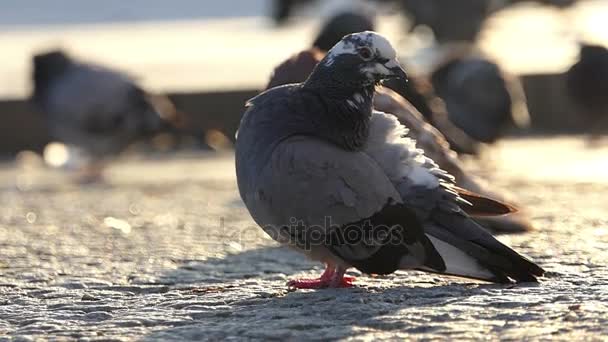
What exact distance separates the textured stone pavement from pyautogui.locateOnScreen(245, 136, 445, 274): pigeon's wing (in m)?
0.14

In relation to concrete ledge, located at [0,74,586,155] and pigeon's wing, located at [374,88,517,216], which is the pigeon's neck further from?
concrete ledge, located at [0,74,586,155]

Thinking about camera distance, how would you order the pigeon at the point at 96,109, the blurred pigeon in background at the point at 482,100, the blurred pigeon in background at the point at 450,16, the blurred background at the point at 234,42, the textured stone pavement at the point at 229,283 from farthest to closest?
1. the blurred pigeon in background at the point at 450,16
2. the blurred background at the point at 234,42
3. the pigeon at the point at 96,109
4. the blurred pigeon in background at the point at 482,100
5. the textured stone pavement at the point at 229,283

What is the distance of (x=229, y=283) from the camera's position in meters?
4.77

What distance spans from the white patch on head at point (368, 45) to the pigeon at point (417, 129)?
1355mm

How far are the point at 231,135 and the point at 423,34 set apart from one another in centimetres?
638

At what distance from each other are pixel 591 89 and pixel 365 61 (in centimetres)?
737

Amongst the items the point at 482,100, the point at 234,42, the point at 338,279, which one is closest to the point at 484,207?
the point at 338,279

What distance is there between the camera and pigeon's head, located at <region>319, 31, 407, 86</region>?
170 inches

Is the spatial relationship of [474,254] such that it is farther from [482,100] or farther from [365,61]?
[482,100]

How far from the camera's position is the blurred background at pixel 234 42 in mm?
12688

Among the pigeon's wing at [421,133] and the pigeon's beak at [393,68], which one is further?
the pigeon's wing at [421,133]

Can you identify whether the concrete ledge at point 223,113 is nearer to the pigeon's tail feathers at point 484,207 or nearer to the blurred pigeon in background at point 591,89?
the blurred pigeon in background at point 591,89

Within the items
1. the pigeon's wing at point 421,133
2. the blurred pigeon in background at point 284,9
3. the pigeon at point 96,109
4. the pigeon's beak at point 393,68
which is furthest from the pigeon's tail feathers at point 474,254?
the blurred pigeon in background at point 284,9

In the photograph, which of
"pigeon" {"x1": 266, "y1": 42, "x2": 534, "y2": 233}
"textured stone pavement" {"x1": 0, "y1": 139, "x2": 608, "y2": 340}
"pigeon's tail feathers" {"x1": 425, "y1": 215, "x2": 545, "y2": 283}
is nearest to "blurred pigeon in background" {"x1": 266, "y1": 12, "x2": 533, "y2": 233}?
"pigeon" {"x1": 266, "y1": 42, "x2": 534, "y2": 233}
